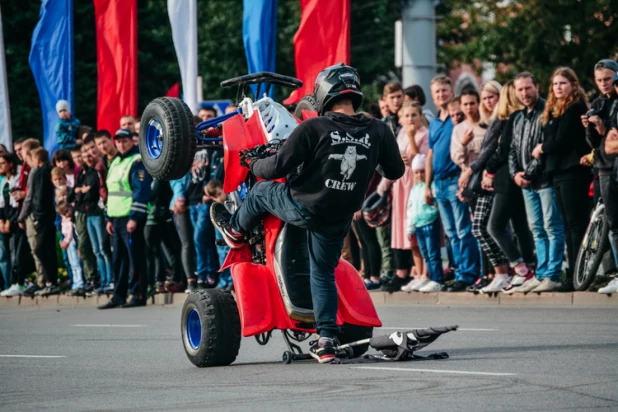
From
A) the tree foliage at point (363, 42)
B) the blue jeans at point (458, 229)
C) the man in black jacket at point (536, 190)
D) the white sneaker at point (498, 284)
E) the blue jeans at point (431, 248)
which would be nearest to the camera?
the man in black jacket at point (536, 190)

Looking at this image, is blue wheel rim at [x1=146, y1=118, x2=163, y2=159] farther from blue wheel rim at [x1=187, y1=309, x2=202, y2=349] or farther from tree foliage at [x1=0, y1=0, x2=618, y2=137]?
tree foliage at [x1=0, y1=0, x2=618, y2=137]

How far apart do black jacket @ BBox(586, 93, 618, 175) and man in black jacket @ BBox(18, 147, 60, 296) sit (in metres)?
9.44

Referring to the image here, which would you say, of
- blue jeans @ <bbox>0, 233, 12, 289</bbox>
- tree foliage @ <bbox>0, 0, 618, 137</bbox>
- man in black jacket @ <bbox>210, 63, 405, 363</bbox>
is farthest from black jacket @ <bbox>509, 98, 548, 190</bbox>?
tree foliage @ <bbox>0, 0, 618, 137</bbox>

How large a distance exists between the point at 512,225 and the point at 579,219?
1073 mm

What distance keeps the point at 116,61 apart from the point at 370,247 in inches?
354

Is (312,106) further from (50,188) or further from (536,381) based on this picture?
(50,188)

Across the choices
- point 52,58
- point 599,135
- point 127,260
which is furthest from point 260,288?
point 52,58

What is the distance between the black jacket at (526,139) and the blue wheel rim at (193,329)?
611cm

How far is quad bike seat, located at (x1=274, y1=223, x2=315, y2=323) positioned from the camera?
9.91m

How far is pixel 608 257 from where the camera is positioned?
15.8 metres

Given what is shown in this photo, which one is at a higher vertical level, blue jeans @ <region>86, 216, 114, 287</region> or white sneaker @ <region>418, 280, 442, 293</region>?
blue jeans @ <region>86, 216, 114, 287</region>

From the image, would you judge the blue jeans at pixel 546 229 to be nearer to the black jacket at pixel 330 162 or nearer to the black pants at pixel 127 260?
the black pants at pixel 127 260

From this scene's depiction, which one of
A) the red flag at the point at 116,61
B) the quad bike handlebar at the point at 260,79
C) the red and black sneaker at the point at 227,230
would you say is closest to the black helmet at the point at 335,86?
the quad bike handlebar at the point at 260,79

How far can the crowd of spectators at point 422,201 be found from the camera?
1509 centimetres
